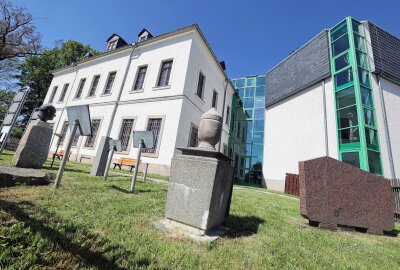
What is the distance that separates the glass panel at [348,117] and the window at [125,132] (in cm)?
1409

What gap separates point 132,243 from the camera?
211cm

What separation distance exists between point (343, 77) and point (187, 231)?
16270 millimetres

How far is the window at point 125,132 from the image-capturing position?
43.6 ft

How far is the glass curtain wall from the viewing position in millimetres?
12242

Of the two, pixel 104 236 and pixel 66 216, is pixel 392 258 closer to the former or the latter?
pixel 104 236

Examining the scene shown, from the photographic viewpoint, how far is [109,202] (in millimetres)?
3506

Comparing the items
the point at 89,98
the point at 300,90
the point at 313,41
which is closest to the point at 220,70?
the point at 300,90

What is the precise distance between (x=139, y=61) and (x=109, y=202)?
13.8 metres

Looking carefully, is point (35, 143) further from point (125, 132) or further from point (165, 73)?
point (165, 73)

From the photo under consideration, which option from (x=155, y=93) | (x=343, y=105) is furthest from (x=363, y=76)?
(x=155, y=93)

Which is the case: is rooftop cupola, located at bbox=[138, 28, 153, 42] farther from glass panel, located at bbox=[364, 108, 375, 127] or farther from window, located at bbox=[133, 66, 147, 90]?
glass panel, located at bbox=[364, 108, 375, 127]

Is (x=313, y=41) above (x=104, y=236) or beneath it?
above

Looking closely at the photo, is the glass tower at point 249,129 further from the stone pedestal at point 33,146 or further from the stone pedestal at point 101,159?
the stone pedestal at point 33,146

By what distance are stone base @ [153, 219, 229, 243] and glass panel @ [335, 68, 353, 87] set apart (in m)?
15.5
